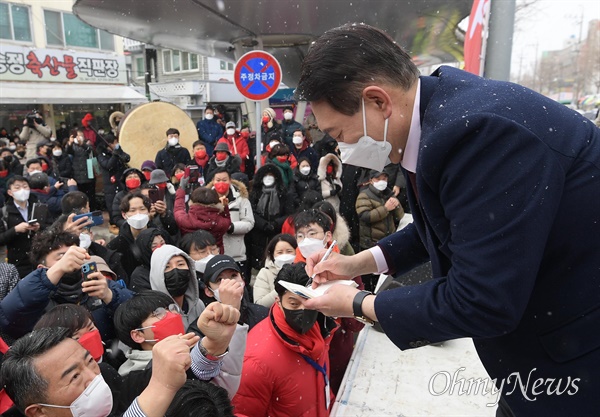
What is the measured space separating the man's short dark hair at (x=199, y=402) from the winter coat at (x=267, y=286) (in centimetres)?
196

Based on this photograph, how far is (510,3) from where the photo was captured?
3467mm

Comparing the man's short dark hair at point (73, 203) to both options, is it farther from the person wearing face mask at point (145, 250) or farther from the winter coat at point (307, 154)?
the winter coat at point (307, 154)

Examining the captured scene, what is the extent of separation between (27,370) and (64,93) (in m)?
20.0

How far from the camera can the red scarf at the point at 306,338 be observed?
2.56 metres

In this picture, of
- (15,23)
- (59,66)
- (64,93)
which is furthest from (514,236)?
(15,23)

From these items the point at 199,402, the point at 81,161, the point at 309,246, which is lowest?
the point at 199,402

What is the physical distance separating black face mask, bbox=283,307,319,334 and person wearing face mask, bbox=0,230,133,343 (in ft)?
4.32

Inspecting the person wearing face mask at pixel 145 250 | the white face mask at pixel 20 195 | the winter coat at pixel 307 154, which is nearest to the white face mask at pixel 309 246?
the person wearing face mask at pixel 145 250

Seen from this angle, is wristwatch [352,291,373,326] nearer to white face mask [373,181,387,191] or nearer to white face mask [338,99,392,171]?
white face mask [338,99,392,171]

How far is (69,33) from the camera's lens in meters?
19.4

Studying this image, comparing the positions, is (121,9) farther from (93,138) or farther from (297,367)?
(297,367)

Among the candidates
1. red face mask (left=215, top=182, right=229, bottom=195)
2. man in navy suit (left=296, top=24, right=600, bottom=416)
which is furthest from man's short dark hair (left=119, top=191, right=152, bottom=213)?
man in navy suit (left=296, top=24, right=600, bottom=416)

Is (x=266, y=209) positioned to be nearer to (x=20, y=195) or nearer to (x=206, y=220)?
(x=206, y=220)

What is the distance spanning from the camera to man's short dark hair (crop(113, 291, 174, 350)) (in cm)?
256
